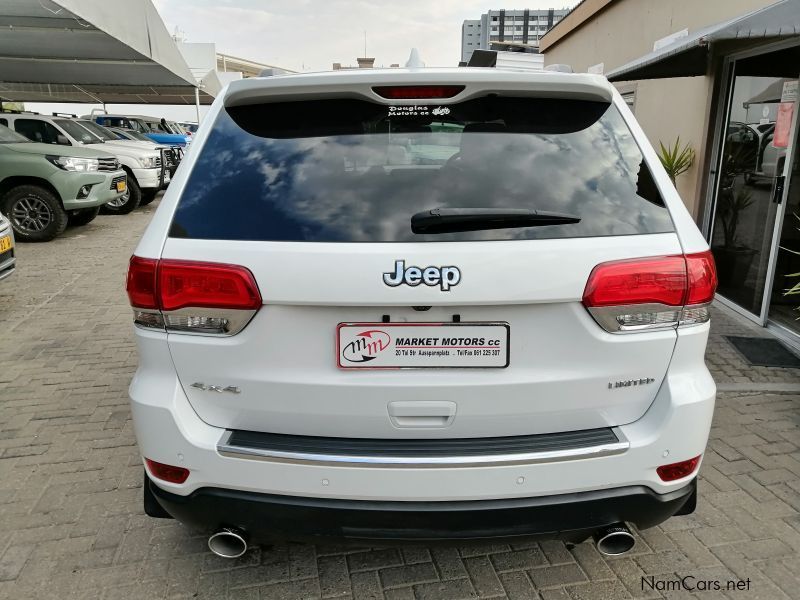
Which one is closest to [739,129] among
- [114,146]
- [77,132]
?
[114,146]

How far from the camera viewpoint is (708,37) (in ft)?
15.5

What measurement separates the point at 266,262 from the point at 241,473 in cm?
64

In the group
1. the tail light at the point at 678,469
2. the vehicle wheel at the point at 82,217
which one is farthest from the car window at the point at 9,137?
the tail light at the point at 678,469

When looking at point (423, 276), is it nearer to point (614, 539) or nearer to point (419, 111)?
point (419, 111)

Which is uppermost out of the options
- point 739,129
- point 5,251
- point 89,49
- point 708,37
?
point 89,49

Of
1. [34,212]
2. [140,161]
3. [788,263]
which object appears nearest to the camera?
[788,263]

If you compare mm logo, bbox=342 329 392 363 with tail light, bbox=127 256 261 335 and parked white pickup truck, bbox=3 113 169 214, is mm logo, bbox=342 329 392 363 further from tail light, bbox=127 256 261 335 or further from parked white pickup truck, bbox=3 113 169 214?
parked white pickup truck, bbox=3 113 169 214

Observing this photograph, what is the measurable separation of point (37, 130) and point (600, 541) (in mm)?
13672

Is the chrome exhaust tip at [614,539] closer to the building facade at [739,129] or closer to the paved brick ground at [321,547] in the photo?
the paved brick ground at [321,547]

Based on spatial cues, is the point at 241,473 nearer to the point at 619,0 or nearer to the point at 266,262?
the point at 266,262

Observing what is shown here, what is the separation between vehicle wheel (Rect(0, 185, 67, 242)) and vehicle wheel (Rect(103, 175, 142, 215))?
331cm

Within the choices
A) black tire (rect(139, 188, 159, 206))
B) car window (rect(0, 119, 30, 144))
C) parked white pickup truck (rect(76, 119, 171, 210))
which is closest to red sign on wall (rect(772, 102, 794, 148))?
car window (rect(0, 119, 30, 144))

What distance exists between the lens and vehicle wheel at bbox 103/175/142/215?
44.8 feet

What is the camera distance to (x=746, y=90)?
6.28 meters
